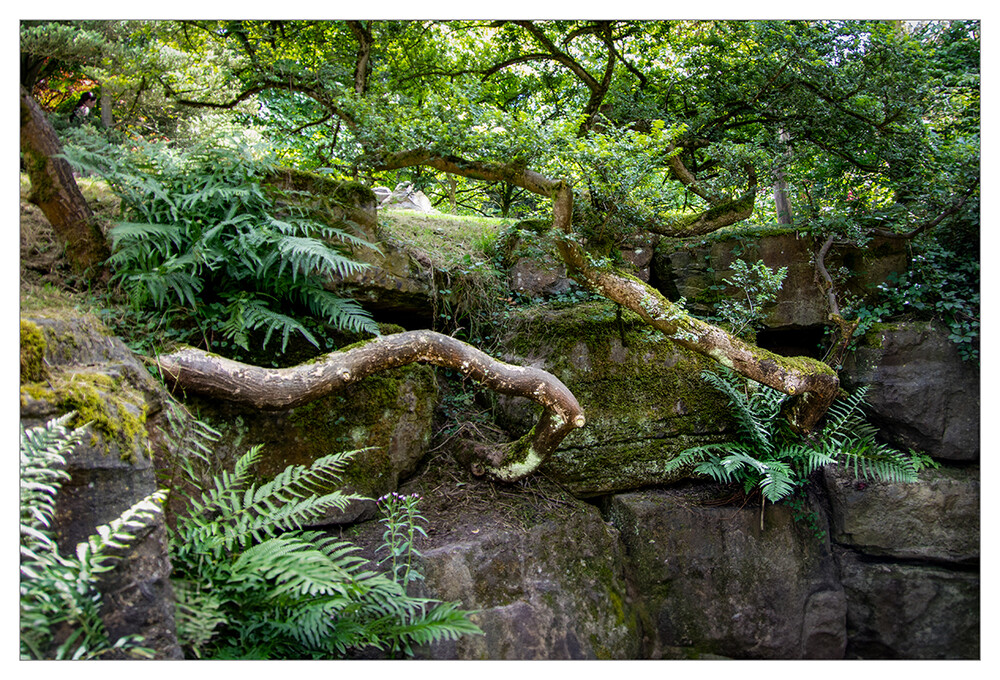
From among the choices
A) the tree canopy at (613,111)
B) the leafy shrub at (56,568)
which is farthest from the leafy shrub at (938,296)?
the leafy shrub at (56,568)

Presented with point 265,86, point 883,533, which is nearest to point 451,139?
point 265,86

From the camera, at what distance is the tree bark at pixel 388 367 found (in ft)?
8.82

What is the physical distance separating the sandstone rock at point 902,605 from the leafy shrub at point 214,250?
3.73 meters

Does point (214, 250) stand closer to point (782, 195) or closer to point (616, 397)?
point (616, 397)

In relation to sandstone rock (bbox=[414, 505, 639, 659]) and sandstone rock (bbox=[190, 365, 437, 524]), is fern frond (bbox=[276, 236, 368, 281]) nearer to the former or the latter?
sandstone rock (bbox=[190, 365, 437, 524])

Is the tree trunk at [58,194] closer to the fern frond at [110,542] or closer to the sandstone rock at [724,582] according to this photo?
the fern frond at [110,542]

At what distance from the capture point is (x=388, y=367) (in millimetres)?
3068

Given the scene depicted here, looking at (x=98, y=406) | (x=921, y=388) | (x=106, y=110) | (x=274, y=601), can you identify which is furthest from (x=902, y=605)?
(x=106, y=110)

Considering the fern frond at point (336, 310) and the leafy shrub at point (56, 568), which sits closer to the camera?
the leafy shrub at point (56, 568)

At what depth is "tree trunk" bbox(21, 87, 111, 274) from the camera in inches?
106

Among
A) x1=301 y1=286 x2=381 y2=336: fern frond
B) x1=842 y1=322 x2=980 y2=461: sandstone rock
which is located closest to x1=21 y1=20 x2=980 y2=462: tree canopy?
x1=842 y1=322 x2=980 y2=461: sandstone rock

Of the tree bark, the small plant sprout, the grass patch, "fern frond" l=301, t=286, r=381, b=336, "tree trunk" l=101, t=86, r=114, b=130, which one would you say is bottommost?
the small plant sprout

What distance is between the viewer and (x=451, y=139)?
11.0ft

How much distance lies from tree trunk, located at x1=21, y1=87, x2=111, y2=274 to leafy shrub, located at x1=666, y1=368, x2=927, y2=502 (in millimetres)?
3732
